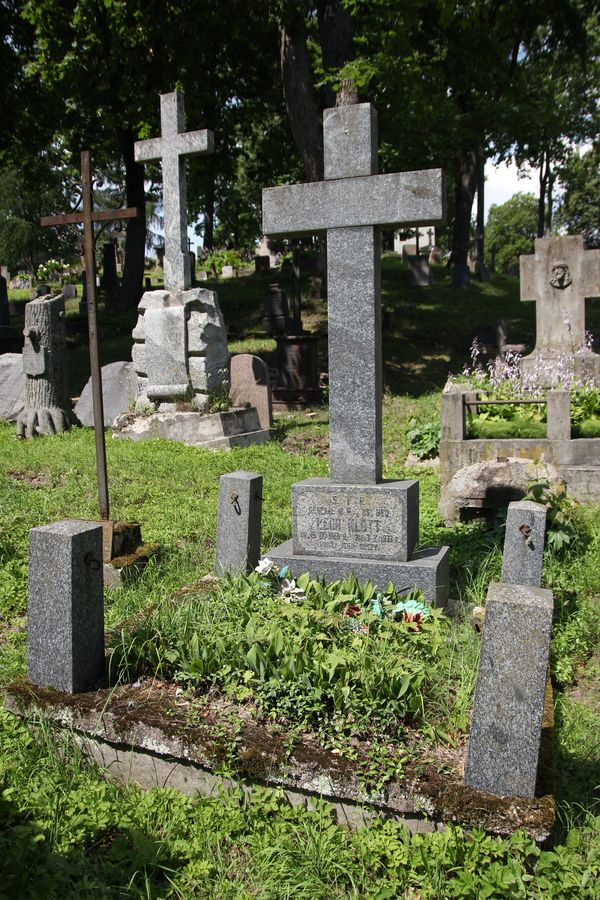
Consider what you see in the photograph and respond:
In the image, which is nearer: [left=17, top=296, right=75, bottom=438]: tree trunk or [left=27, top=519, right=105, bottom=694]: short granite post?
[left=27, top=519, right=105, bottom=694]: short granite post

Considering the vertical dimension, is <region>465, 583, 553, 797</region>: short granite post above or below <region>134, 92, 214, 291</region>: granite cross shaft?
below

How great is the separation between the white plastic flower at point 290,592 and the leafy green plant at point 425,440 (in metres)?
5.30

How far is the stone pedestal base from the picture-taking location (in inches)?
180

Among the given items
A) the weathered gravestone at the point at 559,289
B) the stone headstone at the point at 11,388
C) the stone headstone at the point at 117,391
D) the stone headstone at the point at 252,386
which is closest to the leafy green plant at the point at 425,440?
the stone headstone at the point at 252,386

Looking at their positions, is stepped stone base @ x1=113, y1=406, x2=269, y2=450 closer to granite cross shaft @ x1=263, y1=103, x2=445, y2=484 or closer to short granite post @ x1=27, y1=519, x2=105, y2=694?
granite cross shaft @ x1=263, y1=103, x2=445, y2=484

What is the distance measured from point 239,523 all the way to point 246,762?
2.06 meters

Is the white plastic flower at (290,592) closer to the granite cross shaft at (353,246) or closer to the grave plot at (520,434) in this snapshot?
the granite cross shaft at (353,246)

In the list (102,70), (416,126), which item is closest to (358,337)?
(416,126)

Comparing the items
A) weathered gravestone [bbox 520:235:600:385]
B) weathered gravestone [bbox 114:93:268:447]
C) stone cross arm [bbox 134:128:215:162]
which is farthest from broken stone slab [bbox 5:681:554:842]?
weathered gravestone [bbox 520:235:600:385]

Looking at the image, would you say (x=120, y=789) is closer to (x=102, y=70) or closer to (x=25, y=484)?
(x=25, y=484)

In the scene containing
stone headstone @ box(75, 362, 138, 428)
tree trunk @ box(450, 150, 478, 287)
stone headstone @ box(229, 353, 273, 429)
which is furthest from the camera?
tree trunk @ box(450, 150, 478, 287)

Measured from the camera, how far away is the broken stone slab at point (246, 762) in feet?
9.45

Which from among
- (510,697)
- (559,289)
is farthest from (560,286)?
(510,697)

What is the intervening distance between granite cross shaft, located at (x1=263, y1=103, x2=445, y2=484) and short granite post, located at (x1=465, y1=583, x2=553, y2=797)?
203cm
